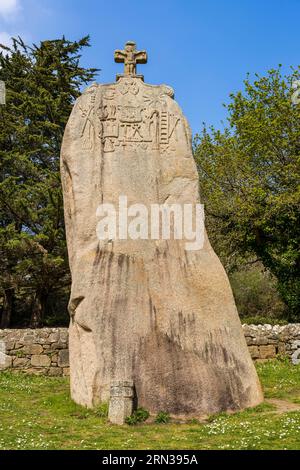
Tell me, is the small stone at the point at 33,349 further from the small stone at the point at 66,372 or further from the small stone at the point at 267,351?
the small stone at the point at 267,351

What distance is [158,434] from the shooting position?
8203mm

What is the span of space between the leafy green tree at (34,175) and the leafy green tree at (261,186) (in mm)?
8040

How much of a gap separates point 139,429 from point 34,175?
20330 mm

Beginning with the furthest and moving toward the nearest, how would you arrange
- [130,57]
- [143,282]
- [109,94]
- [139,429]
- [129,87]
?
[130,57]
[129,87]
[109,94]
[143,282]
[139,429]

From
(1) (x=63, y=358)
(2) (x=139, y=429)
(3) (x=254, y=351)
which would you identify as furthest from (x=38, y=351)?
(2) (x=139, y=429)

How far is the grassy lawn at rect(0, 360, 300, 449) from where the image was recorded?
751 cm

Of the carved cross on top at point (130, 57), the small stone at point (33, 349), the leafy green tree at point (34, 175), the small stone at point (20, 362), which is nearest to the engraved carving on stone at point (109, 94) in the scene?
the carved cross on top at point (130, 57)

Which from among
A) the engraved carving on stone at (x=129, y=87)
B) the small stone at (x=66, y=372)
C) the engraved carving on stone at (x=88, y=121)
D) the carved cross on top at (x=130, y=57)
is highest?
the carved cross on top at (x=130, y=57)

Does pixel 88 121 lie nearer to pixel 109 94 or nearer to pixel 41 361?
pixel 109 94

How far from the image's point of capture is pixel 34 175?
88.3 feet

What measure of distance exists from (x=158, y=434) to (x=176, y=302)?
8.01 feet

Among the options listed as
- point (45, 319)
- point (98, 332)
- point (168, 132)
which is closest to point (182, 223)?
point (168, 132)

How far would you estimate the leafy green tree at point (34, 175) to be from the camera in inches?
949

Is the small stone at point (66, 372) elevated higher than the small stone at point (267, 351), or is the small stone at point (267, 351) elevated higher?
the small stone at point (267, 351)
